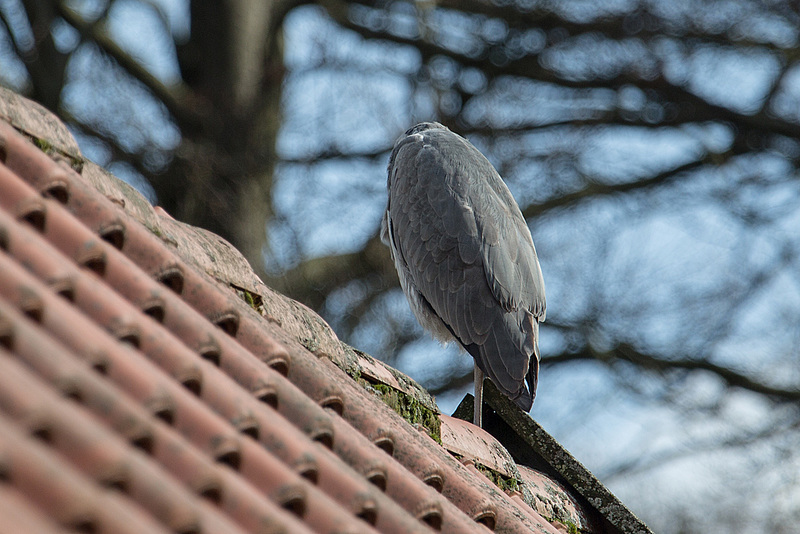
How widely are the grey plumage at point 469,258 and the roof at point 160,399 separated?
6.54ft

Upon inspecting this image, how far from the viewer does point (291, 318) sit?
2.49m

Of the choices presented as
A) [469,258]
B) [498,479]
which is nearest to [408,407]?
[498,479]

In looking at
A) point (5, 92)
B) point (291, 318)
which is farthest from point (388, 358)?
point (5, 92)

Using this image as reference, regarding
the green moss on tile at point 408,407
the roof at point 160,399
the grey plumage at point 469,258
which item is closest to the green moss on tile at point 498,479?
the green moss on tile at point 408,407

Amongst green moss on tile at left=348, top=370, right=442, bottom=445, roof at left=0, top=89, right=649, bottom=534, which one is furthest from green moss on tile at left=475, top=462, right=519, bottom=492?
roof at left=0, top=89, right=649, bottom=534

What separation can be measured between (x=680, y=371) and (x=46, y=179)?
9.75 metres

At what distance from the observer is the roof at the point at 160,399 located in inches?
42.1

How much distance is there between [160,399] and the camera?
132cm

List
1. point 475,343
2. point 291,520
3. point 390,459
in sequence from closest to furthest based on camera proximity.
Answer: point 291,520 → point 390,459 → point 475,343

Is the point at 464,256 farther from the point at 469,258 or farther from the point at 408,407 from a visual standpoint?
the point at 408,407

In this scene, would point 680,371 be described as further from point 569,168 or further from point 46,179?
point 46,179

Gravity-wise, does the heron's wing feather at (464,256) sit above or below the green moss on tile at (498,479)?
above

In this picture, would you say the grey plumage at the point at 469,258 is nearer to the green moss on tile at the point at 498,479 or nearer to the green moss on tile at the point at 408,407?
the green moss on tile at the point at 498,479

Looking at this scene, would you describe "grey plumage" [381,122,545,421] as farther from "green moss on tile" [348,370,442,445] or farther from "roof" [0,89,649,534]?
"roof" [0,89,649,534]
